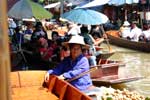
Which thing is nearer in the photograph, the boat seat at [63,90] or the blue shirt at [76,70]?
the boat seat at [63,90]

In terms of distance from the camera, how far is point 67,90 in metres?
3.74

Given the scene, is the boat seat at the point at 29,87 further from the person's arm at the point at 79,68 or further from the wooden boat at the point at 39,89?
the person's arm at the point at 79,68

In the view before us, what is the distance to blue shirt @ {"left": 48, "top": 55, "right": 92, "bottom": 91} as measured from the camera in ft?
12.9

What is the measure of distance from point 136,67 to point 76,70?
7.59 metres

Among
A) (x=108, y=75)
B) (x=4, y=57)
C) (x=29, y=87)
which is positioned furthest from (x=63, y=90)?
(x=108, y=75)

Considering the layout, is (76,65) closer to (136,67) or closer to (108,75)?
(108,75)

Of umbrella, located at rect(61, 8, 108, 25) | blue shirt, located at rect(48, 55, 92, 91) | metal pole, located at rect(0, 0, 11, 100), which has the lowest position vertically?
blue shirt, located at rect(48, 55, 92, 91)

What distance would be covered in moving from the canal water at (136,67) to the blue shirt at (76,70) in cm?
365

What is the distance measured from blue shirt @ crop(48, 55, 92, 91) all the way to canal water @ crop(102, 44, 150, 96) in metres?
3.65

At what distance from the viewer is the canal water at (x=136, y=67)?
8.38 meters

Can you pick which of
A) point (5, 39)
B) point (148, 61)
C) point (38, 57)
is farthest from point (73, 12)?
point (5, 39)

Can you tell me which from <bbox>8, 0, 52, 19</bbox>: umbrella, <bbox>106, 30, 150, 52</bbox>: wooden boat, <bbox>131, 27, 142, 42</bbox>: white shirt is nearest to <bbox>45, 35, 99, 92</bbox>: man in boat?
<bbox>8, 0, 52, 19</bbox>: umbrella

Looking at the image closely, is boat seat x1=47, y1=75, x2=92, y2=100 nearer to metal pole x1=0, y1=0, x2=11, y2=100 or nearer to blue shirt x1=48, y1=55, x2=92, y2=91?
blue shirt x1=48, y1=55, x2=92, y2=91

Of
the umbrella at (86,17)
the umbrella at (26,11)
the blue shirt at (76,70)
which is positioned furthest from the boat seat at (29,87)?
the umbrella at (86,17)
